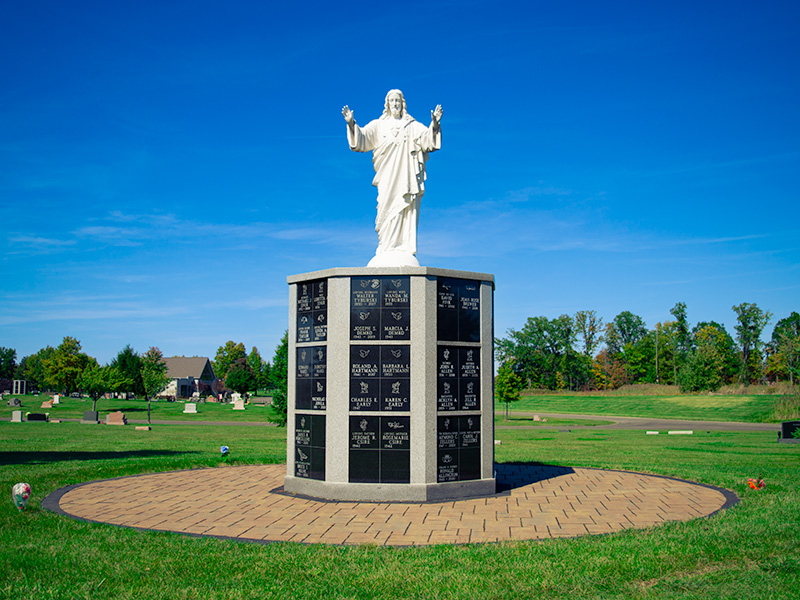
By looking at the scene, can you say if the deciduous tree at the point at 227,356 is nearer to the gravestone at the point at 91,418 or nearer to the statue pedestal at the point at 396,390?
the gravestone at the point at 91,418

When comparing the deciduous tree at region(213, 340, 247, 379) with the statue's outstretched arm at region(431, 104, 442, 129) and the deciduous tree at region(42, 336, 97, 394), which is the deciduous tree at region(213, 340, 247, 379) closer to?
the deciduous tree at region(42, 336, 97, 394)

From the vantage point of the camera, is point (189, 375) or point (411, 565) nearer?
point (411, 565)

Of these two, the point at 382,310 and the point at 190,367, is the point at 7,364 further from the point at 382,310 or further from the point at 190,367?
the point at 382,310

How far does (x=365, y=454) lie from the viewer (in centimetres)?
1062

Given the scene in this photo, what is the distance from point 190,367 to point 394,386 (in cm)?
10452

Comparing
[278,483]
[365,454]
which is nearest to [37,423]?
[278,483]

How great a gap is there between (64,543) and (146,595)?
2267 millimetres

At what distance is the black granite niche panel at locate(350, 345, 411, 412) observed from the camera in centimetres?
1072

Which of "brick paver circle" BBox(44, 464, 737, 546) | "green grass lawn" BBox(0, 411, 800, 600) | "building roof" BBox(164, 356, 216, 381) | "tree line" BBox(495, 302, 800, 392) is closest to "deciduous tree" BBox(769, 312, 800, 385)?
"tree line" BBox(495, 302, 800, 392)

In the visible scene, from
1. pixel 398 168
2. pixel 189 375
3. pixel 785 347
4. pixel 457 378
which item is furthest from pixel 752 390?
pixel 189 375

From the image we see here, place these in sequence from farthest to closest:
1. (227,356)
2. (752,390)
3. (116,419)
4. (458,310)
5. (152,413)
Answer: (227,356)
(752,390)
(152,413)
(116,419)
(458,310)

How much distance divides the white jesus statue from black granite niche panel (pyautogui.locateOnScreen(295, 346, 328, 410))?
1.91 meters

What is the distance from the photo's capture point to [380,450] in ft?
34.8

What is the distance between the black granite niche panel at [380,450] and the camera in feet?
34.6
